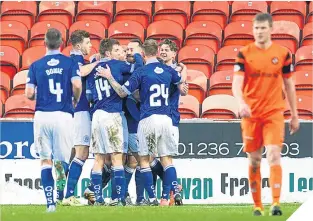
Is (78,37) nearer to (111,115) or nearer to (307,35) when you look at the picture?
(111,115)

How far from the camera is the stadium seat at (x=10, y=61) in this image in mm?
18391

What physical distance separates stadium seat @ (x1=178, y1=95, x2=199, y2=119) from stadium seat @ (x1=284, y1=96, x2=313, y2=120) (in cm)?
134

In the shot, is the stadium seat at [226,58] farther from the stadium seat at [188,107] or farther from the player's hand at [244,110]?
the player's hand at [244,110]

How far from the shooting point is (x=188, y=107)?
16562 millimetres

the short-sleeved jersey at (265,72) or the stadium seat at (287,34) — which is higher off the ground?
the stadium seat at (287,34)

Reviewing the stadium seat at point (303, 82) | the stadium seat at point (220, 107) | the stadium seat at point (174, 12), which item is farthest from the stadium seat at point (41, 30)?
the stadium seat at point (303, 82)

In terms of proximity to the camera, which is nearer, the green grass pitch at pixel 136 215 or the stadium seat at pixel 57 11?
the green grass pitch at pixel 136 215

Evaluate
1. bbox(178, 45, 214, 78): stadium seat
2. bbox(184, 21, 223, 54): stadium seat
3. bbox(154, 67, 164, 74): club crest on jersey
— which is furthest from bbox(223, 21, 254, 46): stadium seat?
bbox(154, 67, 164, 74): club crest on jersey

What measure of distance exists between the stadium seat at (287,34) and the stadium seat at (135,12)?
2326mm

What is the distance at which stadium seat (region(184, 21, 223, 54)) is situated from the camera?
18858 mm

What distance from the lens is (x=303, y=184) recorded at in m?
15.5

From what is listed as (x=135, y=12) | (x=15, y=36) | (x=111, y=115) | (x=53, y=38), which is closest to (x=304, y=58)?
(x=135, y=12)

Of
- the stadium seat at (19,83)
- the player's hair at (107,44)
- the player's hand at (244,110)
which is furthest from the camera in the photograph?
Result: the stadium seat at (19,83)

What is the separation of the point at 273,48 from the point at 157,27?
8450 mm
